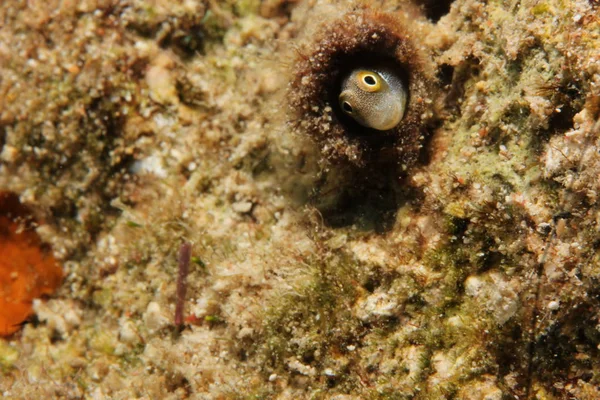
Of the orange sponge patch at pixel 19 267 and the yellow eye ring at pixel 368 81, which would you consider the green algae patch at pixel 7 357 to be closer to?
the orange sponge patch at pixel 19 267

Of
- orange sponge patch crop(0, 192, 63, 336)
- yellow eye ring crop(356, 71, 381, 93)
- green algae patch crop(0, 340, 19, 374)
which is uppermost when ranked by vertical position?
yellow eye ring crop(356, 71, 381, 93)

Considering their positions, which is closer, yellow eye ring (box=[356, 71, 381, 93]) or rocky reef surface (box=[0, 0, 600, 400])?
rocky reef surface (box=[0, 0, 600, 400])

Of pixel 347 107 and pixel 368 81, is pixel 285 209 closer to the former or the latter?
pixel 347 107

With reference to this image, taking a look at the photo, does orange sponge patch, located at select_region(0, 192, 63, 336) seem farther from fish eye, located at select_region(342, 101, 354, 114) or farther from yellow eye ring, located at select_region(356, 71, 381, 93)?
A: yellow eye ring, located at select_region(356, 71, 381, 93)

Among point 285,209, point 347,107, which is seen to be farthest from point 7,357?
point 347,107

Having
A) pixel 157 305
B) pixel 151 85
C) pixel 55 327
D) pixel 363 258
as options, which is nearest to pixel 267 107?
pixel 151 85

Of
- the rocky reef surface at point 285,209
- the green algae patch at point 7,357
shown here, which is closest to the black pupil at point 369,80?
the rocky reef surface at point 285,209

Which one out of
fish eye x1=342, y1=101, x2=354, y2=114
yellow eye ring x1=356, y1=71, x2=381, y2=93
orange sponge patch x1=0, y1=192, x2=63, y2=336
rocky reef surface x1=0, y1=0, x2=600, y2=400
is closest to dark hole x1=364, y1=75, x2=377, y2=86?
yellow eye ring x1=356, y1=71, x2=381, y2=93

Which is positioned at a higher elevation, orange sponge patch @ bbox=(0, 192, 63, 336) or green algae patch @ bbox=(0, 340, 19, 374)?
orange sponge patch @ bbox=(0, 192, 63, 336)
